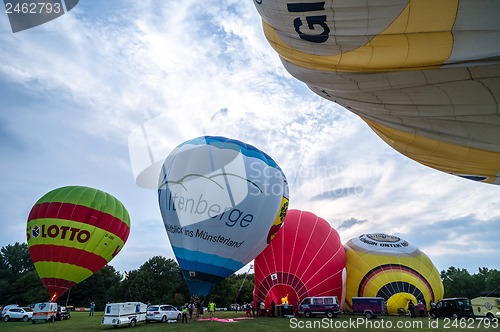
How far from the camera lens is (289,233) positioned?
18344 mm

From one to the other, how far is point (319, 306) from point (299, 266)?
6.17 feet

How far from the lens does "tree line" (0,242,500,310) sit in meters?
43.7

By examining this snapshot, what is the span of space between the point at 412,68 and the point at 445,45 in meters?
0.52

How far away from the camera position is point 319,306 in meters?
16.3

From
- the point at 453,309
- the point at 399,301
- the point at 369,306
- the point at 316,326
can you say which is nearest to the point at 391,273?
the point at 399,301

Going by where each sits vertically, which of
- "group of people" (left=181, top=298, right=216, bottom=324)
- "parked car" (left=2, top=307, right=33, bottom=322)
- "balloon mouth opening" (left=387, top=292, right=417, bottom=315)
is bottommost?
"parked car" (left=2, top=307, right=33, bottom=322)

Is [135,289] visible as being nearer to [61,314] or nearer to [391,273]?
[61,314]

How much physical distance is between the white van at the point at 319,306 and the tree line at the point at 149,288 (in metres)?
29.5

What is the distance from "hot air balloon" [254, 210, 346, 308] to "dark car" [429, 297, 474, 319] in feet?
13.9

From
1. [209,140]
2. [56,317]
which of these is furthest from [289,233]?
[56,317]

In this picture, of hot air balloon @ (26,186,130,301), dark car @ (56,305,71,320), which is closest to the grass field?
hot air balloon @ (26,186,130,301)

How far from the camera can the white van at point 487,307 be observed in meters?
17.4

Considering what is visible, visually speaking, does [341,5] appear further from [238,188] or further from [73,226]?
[73,226]

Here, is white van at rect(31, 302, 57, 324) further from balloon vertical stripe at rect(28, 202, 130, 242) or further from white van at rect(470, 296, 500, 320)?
white van at rect(470, 296, 500, 320)
